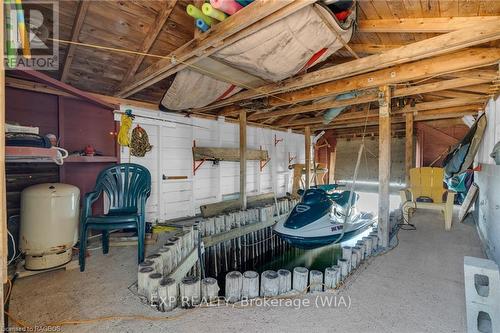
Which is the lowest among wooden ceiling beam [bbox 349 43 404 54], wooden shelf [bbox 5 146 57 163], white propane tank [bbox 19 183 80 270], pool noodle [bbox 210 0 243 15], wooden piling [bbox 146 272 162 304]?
wooden piling [bbox 146 272 162 304]

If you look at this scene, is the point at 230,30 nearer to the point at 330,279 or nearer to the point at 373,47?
the point at 373,47

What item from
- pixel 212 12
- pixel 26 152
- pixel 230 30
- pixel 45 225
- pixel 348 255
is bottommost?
pixel 348 255

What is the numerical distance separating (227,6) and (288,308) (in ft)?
8.09

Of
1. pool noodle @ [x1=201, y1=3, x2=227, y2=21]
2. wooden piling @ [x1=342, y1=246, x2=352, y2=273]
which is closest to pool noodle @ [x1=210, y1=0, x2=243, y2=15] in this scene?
pool noodle @ [x1=201, y1=3, x2=227, y2=21]

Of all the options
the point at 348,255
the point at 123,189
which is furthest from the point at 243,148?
the point at 348,255

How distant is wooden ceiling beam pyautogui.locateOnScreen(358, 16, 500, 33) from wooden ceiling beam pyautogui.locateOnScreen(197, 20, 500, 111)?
0.07 metres

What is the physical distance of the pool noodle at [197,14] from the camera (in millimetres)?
1963

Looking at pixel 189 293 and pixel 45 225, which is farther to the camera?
pixel 45 225

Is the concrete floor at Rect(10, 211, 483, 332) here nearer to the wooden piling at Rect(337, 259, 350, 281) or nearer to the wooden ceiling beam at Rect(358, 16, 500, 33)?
the wooden piling at Rect(337, 259, 350, 281)

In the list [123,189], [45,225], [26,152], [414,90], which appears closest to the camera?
[26,152]

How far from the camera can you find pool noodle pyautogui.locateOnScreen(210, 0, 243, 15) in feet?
6.13

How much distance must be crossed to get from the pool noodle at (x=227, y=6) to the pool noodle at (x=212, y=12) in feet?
A: 0.09

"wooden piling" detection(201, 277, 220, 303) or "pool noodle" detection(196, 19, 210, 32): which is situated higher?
"pool noodle" detection(196, 19, 210, 32)

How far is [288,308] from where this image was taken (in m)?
1.89
